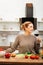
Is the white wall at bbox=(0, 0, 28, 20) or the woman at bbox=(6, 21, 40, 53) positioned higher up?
the white wall at bbox=(0, 0, 28, 20)

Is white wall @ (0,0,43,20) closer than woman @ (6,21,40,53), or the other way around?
woman @ (6,21,40,53)

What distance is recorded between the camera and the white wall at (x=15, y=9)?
5.50 m

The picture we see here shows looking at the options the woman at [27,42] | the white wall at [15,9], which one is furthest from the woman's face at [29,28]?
the white wall at [15,9]

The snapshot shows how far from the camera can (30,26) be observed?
2805 millimetres

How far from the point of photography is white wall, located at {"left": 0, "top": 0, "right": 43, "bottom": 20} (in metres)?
5.50

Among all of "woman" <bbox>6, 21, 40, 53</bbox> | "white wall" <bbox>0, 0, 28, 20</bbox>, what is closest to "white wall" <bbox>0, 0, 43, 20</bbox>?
"white wall" <bbox>0, 0, 28, 20</bbox>

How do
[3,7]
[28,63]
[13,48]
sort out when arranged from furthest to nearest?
[3,7] → [13,48] → [28,63]

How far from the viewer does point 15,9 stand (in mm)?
5520

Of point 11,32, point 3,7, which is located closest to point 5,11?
point 3,7

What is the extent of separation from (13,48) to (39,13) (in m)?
2.97

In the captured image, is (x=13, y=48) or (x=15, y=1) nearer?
(x=13, y=48)

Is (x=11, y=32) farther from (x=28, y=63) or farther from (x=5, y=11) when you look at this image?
(x=28, y=63)

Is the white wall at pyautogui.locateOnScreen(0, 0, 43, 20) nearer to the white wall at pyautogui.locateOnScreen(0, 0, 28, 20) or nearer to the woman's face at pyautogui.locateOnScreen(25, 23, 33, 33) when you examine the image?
the white wall at pyautogui.locateOnScreen(0, 0, 28, 20)

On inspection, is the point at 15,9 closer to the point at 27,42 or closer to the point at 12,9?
the point at 12,9
